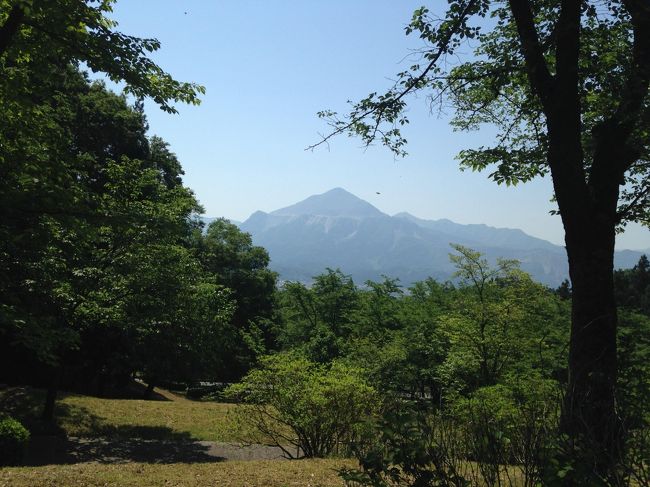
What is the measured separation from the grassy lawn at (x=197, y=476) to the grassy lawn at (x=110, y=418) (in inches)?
238

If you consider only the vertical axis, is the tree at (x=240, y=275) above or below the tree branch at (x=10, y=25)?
below

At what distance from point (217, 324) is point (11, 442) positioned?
34.4 ft

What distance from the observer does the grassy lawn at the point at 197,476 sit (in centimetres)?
817

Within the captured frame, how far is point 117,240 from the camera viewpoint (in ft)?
51.0

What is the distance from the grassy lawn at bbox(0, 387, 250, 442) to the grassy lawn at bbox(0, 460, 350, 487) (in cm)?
604

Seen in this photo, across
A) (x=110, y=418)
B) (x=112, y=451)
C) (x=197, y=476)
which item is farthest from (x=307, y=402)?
(x=110, y=418)

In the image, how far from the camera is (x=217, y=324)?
21.1 m

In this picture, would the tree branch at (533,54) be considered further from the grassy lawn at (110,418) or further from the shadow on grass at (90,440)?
the grassy lawn at (110,418)

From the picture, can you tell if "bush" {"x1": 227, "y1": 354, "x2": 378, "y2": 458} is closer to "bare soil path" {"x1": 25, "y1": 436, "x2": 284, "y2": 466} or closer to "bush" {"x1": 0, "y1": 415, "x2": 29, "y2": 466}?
"bare soil path" {"x1": 25, "y1": 436, "x2": 284, "y2": 466}

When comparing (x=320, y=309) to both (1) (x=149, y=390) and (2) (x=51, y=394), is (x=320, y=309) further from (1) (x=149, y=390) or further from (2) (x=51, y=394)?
(2) (x=51, y=394)

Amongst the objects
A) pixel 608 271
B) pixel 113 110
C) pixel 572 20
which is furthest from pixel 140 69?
pixel 113 110

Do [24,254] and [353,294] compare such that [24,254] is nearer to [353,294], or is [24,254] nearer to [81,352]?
[81,352]

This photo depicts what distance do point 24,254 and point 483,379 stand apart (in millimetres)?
13627

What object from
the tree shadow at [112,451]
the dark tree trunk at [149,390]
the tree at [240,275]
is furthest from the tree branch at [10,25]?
the tree at [240,275]
